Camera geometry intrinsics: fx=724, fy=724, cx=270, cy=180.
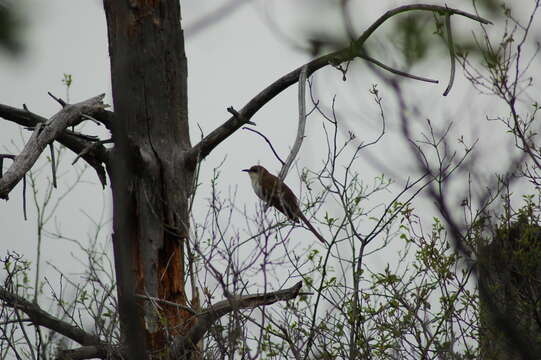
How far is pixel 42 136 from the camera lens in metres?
4.10

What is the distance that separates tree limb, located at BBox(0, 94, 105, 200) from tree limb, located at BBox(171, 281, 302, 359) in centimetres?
142

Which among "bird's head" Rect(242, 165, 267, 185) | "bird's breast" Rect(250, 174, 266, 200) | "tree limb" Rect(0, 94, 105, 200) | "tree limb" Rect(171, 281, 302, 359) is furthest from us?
"bird's head" Rect(242, 165, 267, 185)

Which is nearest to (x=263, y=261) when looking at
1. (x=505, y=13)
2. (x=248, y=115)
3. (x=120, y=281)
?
(x=248, y=115)

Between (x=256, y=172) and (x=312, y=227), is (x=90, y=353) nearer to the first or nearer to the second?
(x=312, y=227)

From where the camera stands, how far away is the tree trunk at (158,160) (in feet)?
16.6

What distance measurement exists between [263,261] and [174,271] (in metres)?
1.07

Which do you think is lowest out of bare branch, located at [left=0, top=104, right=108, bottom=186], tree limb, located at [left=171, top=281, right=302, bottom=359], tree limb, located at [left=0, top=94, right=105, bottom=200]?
tree limb, located at [left=171, top=281, right=302, bottom=359]

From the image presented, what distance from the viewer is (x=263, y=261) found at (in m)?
4.37

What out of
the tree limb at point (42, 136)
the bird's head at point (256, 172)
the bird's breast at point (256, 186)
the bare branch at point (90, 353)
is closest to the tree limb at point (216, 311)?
the bare branch at point (90, 353)

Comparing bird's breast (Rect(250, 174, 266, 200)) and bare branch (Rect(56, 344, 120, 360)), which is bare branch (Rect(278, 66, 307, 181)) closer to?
bare branch (Rect(56, 344, 120, 360))

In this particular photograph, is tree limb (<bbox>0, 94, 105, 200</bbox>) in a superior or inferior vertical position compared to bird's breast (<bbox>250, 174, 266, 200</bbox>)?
inferior

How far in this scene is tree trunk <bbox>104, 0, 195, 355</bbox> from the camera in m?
5.07

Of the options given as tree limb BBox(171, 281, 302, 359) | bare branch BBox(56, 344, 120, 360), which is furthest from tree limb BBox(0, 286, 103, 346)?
tree limb BBox(171, 281, 302, 359)

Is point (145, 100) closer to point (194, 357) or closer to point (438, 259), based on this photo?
point (194, 357)
